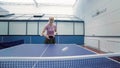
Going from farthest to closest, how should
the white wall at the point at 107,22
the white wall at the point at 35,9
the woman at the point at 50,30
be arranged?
the white wall at the point at 35,9
the white wall at the point at 107,22
the woman at the point at 50,30

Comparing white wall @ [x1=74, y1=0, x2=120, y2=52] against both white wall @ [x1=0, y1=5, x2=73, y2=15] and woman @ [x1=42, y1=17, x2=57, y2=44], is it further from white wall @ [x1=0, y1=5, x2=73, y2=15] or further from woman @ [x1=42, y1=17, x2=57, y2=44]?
white wall @ [x1=0, y1=5, x2=73, y2=15]

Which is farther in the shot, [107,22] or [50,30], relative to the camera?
[107,22]

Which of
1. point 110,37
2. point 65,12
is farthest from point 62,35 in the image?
point 110,37

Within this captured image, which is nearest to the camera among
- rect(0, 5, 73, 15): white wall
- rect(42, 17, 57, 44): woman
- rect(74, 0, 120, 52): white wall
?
rect(42, 17, 57, 44): woman

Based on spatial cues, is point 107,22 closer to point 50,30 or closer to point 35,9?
point 50,30

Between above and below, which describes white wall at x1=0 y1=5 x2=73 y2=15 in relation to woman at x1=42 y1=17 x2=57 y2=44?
above

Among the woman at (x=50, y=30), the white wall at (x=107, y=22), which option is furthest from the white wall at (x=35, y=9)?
the woman at (x=50, y=30)

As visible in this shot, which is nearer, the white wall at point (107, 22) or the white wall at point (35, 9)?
the white wall at point (107, 22)

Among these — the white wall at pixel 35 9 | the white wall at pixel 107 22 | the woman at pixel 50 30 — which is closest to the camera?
the woman at pixel 50 30

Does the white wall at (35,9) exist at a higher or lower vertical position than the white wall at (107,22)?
higher

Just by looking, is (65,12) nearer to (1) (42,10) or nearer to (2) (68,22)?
(1) (42,10)

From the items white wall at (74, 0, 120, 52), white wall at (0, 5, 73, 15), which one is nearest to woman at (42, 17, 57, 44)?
white wall at (74, 0, 120, 52)

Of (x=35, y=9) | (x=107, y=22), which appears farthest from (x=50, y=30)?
(x=35, y=9)

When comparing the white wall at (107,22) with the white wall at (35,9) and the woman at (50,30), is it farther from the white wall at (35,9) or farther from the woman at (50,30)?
the white wall at (35,9)
